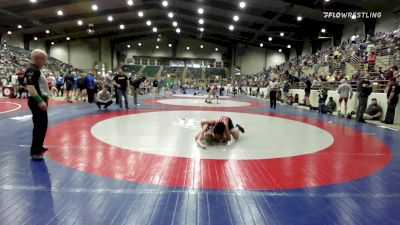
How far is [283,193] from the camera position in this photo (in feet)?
10.7

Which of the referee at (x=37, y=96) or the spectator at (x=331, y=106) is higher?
the referee at (x=37, y=96)

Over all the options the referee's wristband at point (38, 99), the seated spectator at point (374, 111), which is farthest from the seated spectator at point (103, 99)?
the seated spectator at point (374, 111)

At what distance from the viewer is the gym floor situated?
2684 millimetres

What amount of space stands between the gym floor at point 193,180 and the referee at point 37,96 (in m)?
0.25

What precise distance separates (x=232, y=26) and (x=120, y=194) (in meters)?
32.5

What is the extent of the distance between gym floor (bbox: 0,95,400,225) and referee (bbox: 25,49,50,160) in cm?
25

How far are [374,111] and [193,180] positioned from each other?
9138 millimetres

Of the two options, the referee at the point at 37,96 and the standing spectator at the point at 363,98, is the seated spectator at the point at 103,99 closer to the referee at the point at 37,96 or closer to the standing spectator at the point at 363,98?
the referee at the point at 37,96

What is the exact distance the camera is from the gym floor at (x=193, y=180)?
268cm

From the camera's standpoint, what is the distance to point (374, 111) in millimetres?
10398

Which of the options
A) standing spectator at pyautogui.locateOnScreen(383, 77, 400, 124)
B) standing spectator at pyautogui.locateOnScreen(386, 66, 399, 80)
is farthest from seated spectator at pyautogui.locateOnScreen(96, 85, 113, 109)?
standing spectator at pyautogui.locateOnScreen(386, 66, 399, 80)

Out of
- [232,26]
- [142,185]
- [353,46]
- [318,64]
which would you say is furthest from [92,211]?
[232,26]

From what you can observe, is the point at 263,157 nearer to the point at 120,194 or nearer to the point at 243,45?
the point at 120,194

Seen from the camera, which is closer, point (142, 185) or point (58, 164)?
point (142, 185)
